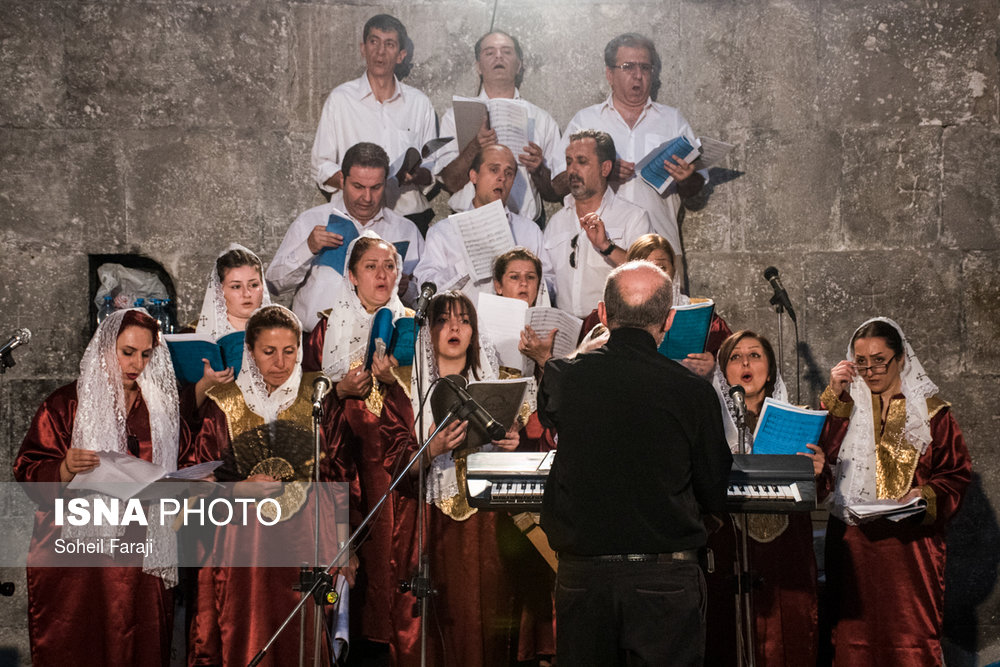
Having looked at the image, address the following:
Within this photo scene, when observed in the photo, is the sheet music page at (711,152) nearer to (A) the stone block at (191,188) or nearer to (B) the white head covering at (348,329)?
(B) the white head covering at (348,329)

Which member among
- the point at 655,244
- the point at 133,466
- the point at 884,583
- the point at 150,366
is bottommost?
the point at 884,583

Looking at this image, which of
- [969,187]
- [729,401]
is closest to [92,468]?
[729,401]

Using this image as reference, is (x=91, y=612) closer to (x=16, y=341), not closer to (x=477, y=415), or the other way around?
(x=16, y=341)

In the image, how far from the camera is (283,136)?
620 centimetres

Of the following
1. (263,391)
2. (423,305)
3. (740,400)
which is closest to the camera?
(740,400)

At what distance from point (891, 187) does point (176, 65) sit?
447 centimetres

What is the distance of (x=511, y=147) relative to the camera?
608cm

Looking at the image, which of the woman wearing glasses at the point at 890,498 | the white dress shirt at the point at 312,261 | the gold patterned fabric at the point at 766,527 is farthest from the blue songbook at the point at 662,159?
the gold patterned fabric at the point at 766,527

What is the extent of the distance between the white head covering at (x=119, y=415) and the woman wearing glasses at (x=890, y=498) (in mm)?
3364

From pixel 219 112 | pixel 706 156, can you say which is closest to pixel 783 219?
pixel 706 156

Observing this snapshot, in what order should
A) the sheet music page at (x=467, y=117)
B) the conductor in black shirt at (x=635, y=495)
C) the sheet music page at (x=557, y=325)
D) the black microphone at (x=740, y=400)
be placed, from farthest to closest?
1. the sheet music page at (x=467, y=117)
2. the sheet music page at (x=557, y=325)
3. the black microphone at (x=740, y=400)
4. the conductor in black shirt at (x=635, y=495)

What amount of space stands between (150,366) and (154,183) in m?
1.57

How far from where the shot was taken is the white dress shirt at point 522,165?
6109 mm

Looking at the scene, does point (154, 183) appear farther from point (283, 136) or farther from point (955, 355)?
point (955, 355)
